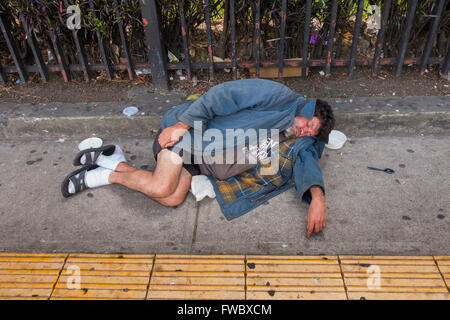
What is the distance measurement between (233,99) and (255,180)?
2.07 feet

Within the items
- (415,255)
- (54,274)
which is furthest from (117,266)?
(415,255)

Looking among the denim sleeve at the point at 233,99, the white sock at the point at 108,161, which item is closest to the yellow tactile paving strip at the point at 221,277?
the white sock at the point at 108,161

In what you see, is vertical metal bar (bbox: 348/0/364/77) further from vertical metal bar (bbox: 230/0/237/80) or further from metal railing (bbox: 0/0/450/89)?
vertical metal bar (bbox: 230/0/237/80)

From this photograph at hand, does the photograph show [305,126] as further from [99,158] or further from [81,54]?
[81,54]

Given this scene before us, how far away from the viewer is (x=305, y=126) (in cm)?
239

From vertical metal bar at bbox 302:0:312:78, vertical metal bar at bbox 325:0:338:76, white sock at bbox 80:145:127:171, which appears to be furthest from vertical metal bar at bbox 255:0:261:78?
white sock at bbox 80:145:127:171

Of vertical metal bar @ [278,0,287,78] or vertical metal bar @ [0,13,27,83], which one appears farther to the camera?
vertical metal bar @ [0,13,27,83]

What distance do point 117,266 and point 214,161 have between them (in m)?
0.97

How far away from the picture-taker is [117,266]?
203 cm

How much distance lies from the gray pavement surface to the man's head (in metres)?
0.45

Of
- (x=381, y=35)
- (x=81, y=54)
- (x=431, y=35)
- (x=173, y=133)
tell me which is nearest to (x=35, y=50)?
(x=81, y=54)

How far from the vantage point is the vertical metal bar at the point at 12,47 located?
3.10 m

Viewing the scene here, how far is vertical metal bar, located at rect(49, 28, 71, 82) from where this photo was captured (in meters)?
3.12

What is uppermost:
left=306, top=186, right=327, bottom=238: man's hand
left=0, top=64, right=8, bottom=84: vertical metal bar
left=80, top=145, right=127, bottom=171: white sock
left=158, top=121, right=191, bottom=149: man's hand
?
left=0, top=64, right=8, bottom=84: vertical metal bar
